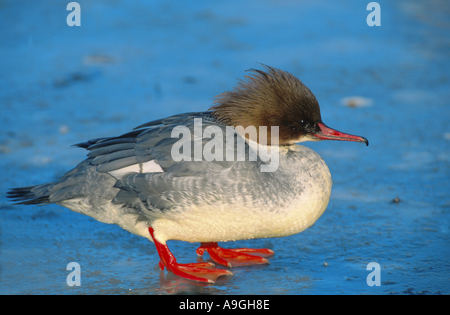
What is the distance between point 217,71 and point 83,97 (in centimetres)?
169

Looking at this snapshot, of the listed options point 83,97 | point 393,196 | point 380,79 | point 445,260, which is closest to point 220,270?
point 445,260

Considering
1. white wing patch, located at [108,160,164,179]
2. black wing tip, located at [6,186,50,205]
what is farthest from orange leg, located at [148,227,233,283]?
black wing tip, located at [6,186,50,205]

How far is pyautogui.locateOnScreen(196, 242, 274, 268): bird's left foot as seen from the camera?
365 cm

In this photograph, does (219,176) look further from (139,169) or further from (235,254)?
(235,254)

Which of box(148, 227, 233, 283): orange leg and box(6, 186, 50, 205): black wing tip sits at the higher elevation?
box(6, 186, 50, 205): black wing tip

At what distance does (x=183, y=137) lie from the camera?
11.3 feet

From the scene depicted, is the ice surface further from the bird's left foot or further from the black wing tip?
the black wing tip

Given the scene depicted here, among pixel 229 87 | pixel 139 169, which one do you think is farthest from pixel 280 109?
pixel 229 87

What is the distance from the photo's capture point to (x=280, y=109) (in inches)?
→ 137

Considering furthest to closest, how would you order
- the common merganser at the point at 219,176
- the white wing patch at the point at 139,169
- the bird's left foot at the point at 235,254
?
the bird's left foot at the point at 235,254 < the white wing patch at the point at 139,169 < the common merganser at the point at 219,176

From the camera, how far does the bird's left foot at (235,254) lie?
12.0 feet

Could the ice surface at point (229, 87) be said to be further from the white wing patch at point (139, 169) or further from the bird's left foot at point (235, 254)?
the white wing patch at point (139, 169)

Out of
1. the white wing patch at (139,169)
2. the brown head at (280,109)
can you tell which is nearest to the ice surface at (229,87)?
the white wing patch at (139,169)

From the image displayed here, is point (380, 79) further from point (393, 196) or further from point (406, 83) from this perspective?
point (393, 196)
